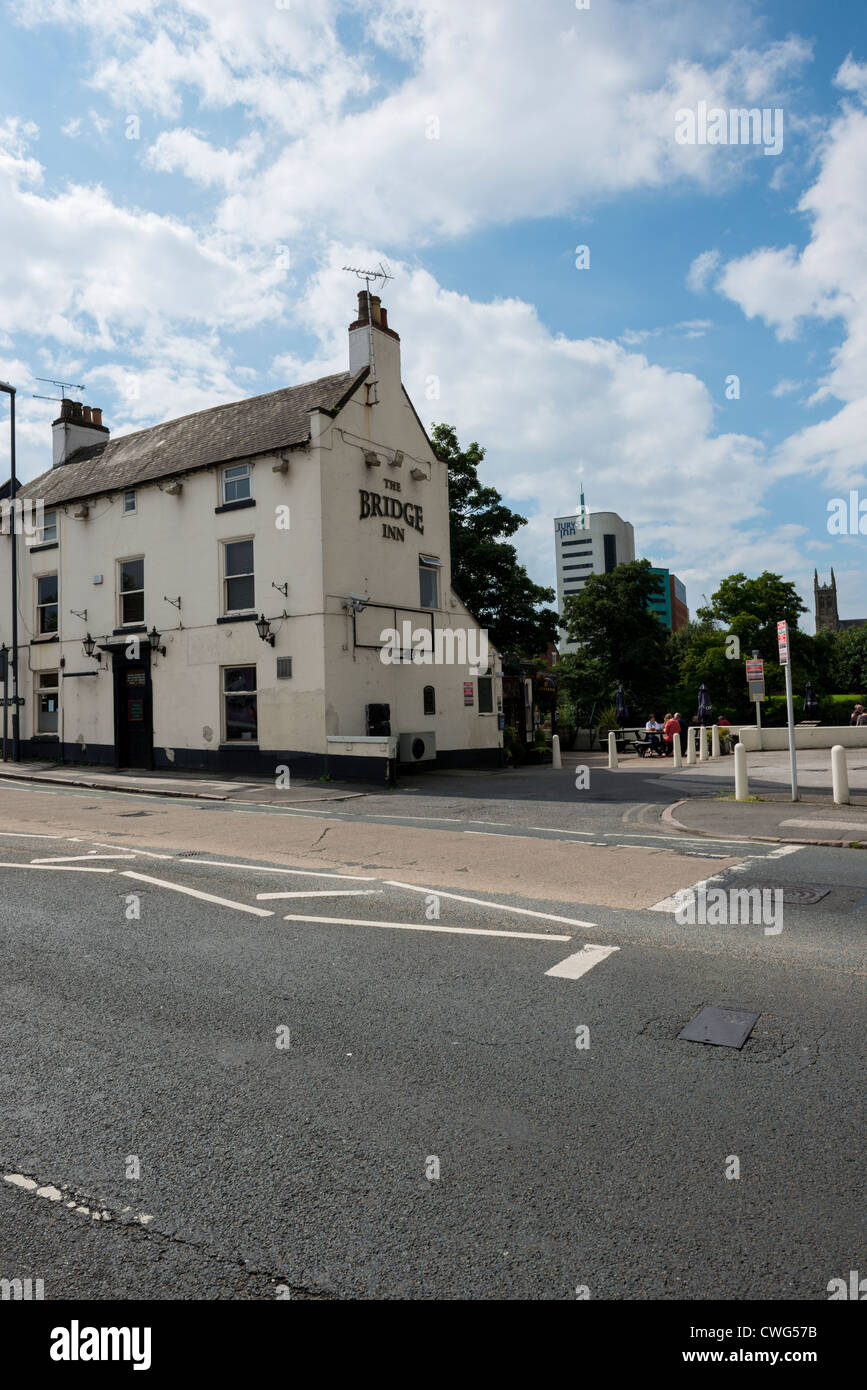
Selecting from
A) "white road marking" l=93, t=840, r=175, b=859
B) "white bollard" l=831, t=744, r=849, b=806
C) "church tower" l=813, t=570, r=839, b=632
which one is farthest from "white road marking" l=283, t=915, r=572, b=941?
"church tower" l=813, t=570, r=839, b=632

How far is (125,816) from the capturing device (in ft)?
47.6

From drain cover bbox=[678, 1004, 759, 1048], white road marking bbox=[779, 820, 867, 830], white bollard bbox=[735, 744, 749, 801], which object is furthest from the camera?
white bollard bbox=[735, 744, 749, 801]

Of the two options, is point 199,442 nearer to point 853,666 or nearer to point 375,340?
point 375,340

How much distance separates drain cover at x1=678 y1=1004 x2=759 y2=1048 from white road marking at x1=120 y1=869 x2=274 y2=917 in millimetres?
3922

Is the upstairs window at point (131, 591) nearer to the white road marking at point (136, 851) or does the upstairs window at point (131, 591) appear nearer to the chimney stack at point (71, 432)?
the chimney stack at point (71, 432)

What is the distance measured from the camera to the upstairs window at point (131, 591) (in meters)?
24.6

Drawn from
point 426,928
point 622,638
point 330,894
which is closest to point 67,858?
point 330,894

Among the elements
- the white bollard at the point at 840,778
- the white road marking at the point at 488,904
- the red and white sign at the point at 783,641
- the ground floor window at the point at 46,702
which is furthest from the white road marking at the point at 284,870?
the ground floor window at the point at 46,702

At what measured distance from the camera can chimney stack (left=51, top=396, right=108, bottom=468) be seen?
98.6 ft

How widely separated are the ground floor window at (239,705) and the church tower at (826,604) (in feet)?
443

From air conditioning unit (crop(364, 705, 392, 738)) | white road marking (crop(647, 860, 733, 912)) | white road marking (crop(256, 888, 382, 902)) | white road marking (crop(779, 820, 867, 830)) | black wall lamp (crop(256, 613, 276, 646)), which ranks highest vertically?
black wall lamp (crop(256, 613, 276, 646))

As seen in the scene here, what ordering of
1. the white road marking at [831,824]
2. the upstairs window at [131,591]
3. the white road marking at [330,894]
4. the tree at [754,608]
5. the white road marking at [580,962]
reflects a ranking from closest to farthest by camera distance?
the white road marking at [580,962] → the white road marking at [330,894] → the white road marking at [831,824] → the upstairs window at [131,591] → the tree at [754,608]

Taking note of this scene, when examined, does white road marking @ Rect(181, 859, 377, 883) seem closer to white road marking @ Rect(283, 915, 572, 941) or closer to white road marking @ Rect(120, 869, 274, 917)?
white road marking @ Rect(120, 869, 274, 917)
